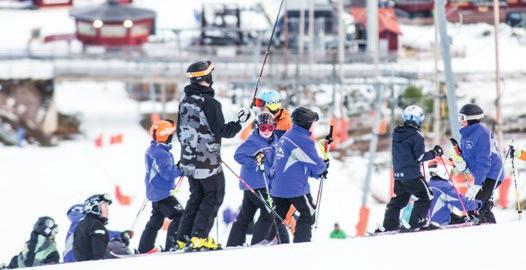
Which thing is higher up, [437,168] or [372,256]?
[437,168]

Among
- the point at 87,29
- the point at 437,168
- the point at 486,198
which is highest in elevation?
the point at 437,168

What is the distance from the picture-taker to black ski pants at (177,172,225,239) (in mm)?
14250

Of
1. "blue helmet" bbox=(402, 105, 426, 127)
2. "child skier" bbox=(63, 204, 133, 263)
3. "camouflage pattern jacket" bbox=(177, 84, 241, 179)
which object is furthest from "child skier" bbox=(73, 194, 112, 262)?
"blue helmet" bbox=(402, 105, 426, 127)

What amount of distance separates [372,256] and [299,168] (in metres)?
2.10

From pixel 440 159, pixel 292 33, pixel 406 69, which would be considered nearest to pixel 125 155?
pixel 406 69

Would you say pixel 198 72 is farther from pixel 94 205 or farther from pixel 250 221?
pixel 250 221

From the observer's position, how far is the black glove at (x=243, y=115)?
1379 cm

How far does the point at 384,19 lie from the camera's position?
62.2m

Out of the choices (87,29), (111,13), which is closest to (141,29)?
(111,13)

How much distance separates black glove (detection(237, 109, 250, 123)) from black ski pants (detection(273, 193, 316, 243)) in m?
1.30

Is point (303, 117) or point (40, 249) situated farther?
point (40, 249)

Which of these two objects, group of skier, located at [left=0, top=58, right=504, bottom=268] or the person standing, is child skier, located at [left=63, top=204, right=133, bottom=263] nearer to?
group of skier, located at [left=0, top=58, right=504, bottom=268]

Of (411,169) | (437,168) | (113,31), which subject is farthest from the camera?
(113,31)

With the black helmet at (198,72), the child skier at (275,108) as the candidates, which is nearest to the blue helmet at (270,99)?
the child skier at (275,108)
